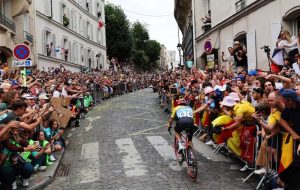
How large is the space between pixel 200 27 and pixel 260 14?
451 inches

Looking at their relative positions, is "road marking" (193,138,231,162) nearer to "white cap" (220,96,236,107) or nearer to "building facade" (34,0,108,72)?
"white cap" (220,96,236,107)

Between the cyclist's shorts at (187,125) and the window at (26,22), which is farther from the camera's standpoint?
the window at (26,22)

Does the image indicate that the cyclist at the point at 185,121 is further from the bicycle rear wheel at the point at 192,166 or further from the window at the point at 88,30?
the window at the point at 88,30

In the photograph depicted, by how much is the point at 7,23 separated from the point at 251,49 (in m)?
15.7

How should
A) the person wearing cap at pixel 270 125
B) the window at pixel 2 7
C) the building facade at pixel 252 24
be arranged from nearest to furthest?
the person wearing cap at pixel 270 125 → the building facade at pixel 252 24 → the window at pixel 2 7

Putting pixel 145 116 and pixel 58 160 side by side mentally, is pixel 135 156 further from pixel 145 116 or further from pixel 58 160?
pixel 145 116

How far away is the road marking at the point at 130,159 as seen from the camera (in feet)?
32.7

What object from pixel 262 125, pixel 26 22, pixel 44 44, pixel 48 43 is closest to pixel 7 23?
pixel 26 22

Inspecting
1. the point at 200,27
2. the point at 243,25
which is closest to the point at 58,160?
the point at 243,25

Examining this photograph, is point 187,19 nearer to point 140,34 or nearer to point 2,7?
point 2,7

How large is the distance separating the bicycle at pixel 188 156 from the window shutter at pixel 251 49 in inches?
352

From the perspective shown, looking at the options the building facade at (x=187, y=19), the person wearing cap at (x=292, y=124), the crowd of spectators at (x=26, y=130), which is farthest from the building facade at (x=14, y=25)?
the person wearing cap at (x=292, y=124)

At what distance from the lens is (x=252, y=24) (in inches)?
747

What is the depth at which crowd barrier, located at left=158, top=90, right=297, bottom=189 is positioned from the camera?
755cm
